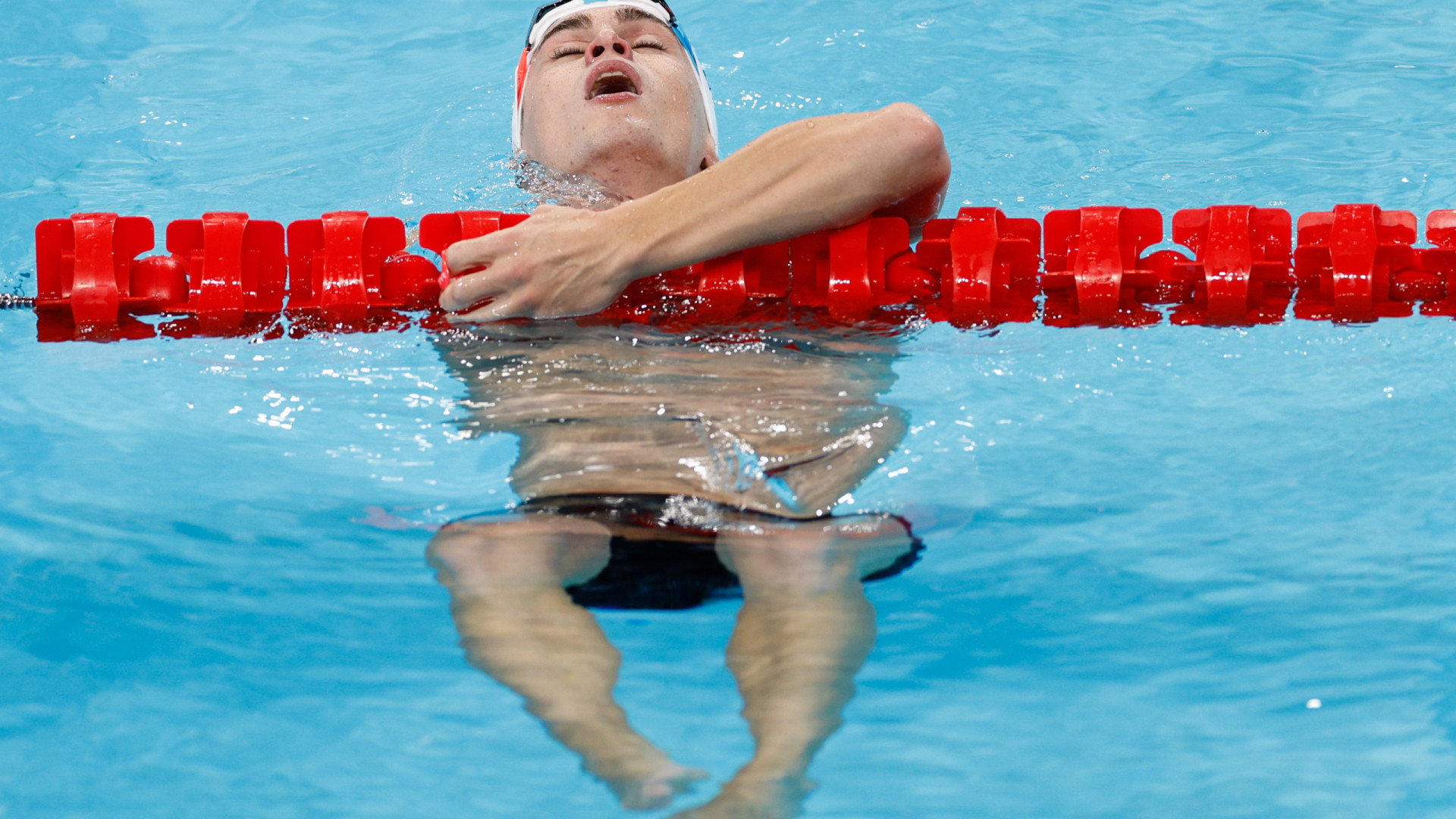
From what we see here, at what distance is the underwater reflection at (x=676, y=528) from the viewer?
1655 millimetres

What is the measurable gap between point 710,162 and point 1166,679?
1.64m

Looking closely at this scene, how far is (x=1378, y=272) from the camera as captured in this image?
2445 mm

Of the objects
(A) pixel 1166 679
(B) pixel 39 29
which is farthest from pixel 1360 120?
(B) pixel 39 29

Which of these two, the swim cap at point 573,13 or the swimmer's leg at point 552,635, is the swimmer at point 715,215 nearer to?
the swimmer's leg at point 552,635

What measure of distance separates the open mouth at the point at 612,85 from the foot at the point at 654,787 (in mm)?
1636

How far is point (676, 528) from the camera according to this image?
1944 mm

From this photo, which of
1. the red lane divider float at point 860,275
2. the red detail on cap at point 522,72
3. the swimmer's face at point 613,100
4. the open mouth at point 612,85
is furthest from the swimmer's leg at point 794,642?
the red detail on cap at point 522,72

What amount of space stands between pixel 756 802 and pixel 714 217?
3.74ft

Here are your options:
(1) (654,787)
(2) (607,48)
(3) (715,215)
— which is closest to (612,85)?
(2) (607,48)

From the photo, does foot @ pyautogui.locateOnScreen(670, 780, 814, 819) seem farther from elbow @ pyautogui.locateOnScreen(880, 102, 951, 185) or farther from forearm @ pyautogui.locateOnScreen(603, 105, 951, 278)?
elbow @ pyautogui.locateOnScreen(880, 102, 951, 185)

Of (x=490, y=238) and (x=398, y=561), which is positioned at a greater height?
(x=490, y=238)

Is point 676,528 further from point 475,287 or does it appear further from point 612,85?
point 612,85

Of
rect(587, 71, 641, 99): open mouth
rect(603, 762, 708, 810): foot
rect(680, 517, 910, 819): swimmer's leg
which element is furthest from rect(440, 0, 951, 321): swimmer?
rect(603, 762, 708, 810): foot

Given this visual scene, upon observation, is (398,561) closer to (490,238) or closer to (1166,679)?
(490,238)
